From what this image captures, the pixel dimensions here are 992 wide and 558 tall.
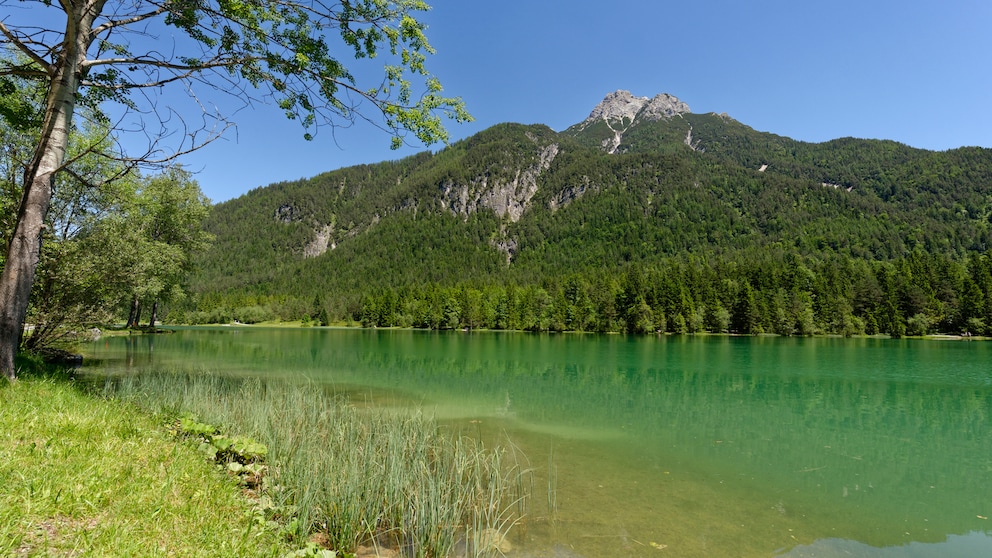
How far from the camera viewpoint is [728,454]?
11016mm

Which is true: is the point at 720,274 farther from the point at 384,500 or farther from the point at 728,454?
the point at 384,500

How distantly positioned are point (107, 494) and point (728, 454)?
453 inches

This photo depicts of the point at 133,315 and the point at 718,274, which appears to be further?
the point at 718,274

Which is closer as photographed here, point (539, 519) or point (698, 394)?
point (539, 519)

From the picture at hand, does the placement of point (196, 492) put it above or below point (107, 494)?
below

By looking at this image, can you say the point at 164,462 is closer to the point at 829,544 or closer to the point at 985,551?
the point at 829,544

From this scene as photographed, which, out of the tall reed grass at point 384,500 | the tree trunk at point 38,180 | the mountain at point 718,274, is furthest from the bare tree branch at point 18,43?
the mountain at point 718,274

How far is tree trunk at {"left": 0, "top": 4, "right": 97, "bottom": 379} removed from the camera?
21.5 feet

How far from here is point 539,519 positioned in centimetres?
697

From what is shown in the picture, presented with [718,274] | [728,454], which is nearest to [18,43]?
[728,454]

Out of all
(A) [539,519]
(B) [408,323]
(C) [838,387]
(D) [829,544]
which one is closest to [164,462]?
(A) [539,519]

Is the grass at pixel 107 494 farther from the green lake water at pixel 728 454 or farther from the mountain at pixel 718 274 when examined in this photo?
the mountain at pixel 718 274

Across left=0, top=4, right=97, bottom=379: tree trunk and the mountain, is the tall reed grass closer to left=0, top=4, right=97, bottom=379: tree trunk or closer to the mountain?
left=0, top=4, right=97, bottom=379: tree trunk

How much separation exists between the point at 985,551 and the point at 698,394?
1333 centimetres
